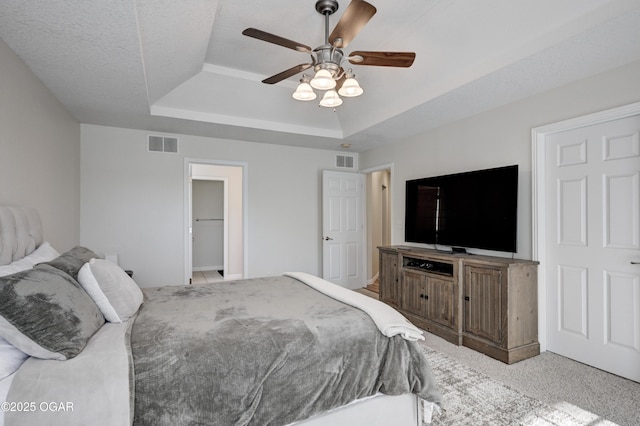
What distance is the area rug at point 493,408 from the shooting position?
79.7 inches

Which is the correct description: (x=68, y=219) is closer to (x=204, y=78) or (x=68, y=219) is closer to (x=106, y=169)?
(x=106, y=169)

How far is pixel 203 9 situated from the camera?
85.2 inches

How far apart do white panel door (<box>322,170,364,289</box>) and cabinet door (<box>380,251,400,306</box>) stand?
46.5 inches

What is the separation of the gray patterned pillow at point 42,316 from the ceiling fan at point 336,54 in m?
1.71

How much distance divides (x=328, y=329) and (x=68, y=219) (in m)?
3.52

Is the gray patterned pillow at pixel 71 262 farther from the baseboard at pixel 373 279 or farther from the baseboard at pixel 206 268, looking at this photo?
the baseboard at pixel 206 268

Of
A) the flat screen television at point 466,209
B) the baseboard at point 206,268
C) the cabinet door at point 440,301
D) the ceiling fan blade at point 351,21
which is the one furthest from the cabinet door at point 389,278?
the baseboard at point 206,268

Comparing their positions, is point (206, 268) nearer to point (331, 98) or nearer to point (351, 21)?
point (331, 98)

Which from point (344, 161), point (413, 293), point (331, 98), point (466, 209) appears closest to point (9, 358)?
point (331, 98)

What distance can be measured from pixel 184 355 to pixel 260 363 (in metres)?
0.33

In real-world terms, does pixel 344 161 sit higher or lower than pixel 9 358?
higher

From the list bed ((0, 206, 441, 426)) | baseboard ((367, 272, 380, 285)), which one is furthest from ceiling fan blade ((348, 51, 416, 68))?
baseboard ((367, 272, 380, 285))

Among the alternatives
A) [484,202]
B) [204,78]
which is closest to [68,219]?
[204,78]

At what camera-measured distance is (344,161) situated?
19.3 feet
